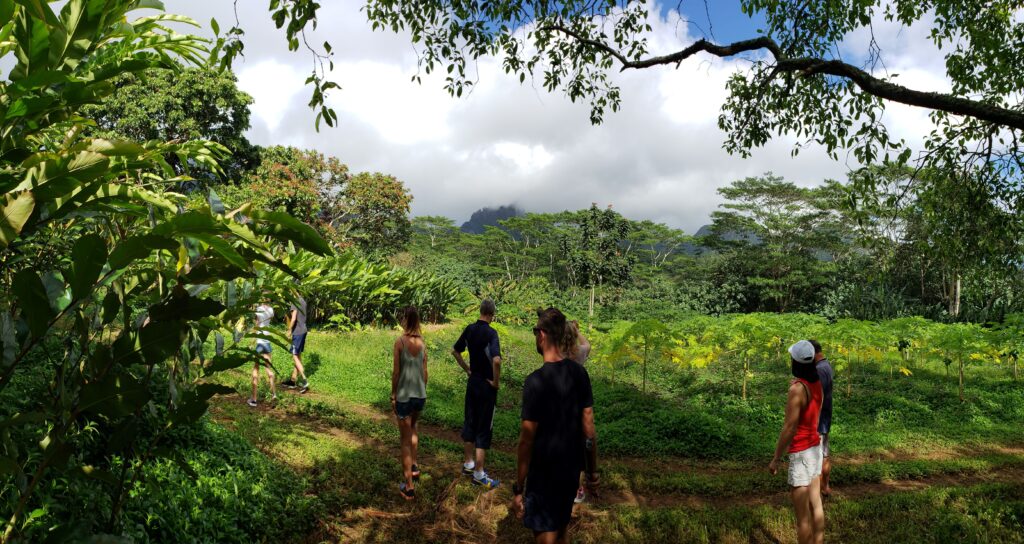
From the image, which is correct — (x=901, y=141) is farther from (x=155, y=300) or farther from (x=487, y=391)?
(x=155, y=300)

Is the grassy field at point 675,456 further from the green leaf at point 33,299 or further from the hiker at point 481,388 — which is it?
the green leaf at point 33,299

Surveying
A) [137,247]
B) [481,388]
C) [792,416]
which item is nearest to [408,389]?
[481,388]

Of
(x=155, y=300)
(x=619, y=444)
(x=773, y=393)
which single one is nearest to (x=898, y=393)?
(x=773, y=393)

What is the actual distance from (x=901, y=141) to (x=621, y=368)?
375 inches

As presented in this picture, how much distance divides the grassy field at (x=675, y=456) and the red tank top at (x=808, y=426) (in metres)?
1.05

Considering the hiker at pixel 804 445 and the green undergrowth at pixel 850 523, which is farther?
the green undergrowth at pixel 850 523

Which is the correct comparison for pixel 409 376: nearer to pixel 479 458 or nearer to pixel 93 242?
pixel 479 458

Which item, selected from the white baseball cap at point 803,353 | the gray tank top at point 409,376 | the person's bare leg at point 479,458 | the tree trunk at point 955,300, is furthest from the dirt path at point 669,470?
the tree trunk at point 955,300

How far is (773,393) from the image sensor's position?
11.0m

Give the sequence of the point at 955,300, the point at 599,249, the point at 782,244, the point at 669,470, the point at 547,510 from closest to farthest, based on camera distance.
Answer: the point at 547,510, the point at 669,470, the point at 599,249, the point at 955,300, the point at 782,244

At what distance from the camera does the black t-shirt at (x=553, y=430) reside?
3.25 meters

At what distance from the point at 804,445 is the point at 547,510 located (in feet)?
7.76

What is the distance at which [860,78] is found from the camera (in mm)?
4457

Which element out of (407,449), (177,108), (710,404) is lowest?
(710,404)
